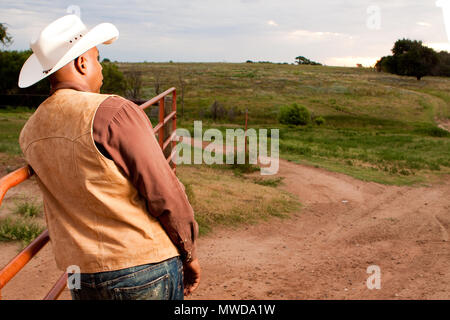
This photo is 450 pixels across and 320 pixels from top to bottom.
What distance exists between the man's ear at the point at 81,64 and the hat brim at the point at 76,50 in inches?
2.2

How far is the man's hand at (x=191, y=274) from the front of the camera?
227 cm

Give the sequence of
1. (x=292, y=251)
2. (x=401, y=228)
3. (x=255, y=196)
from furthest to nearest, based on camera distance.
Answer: (x=255, y=196) < (x=401, y=228) < (x=292, y=251)

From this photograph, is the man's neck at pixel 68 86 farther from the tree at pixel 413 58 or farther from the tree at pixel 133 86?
the tree at pixel 413 58

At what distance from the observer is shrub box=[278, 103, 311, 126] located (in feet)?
88.1

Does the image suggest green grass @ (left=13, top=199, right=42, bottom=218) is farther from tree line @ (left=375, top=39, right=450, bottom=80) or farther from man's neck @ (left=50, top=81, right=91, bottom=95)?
tree line @ (left=375, top=39, right=450, bottom=80)

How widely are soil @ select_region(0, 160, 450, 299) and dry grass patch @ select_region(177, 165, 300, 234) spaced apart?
24cm

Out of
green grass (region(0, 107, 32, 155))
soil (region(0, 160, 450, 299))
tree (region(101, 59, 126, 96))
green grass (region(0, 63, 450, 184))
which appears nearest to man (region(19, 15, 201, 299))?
soil (region(0, 160, 450, 299))

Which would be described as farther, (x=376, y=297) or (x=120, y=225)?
(x=376, y=297)

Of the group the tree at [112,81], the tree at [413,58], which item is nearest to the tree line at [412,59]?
the tree at [413,58]

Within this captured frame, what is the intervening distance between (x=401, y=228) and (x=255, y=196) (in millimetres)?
2550

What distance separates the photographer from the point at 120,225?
6.42 feet
